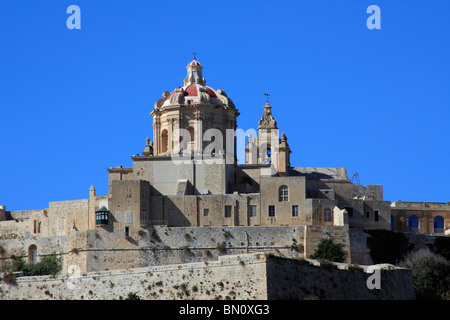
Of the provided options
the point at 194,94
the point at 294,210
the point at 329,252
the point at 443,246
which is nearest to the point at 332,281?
the point at 329,252

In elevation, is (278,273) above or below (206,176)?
below

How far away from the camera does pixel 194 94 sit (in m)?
83.2

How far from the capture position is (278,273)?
2653 inches

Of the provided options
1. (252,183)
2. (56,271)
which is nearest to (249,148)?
(252,183)

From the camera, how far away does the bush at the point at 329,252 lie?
244 ft

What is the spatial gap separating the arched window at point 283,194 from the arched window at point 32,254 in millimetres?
14432

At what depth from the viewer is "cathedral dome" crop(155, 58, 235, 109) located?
271 feet

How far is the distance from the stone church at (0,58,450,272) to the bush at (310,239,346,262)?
1638mm

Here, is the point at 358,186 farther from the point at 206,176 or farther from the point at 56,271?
the point at 56,271

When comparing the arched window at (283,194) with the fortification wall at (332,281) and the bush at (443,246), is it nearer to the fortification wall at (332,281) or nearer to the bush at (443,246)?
the fortification wall at (332,281)

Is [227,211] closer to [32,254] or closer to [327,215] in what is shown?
[327,215]

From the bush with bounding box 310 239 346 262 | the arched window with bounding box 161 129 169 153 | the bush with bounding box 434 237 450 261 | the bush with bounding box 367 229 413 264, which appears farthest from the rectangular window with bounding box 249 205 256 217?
the bush with bounding box 434 237 450 261

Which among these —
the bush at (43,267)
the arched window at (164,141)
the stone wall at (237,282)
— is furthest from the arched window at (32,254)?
the arched window at (164,141)

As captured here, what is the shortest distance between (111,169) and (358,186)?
14753mm
